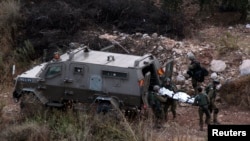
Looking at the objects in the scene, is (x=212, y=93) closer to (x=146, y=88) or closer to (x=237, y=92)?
(x=146, y=88)

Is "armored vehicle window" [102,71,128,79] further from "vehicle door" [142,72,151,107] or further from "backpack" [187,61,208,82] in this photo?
"backpack" [187,61,208,82]

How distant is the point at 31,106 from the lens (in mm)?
12250

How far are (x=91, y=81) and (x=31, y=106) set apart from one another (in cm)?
153

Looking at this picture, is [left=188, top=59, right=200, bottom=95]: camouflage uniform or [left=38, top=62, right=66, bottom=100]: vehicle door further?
[left=188, top=59, right=200, bottom=95]: camouflage uniform

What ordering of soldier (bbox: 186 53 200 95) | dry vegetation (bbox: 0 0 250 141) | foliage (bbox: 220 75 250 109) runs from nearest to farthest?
dry vegetation (bbox: 0 0 250 141), soldier (bbox: 186 53 200 95), foliage (bbox: 220 75 250 109)

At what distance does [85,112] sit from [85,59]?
1415 mm

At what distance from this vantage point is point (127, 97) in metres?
12.2

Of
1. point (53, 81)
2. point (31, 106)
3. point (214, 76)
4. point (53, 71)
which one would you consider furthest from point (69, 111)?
point (214, 76)

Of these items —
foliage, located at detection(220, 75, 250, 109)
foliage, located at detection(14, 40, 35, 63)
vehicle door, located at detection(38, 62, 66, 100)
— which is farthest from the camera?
foliage, located at detection(14, 40, 35, 63)

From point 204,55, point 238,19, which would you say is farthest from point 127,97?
point 238,19

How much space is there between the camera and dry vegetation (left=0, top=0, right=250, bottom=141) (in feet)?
36.0

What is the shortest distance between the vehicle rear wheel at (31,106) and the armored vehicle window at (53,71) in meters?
0.63

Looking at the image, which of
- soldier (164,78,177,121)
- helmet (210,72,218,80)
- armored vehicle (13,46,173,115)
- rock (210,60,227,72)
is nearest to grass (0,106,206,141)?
armored vehicle (13,46,173,115)

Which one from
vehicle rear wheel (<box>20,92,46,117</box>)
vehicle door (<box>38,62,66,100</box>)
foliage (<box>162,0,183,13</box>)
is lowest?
vehicle rear wheel (<box>20,92,46,117</box>)
